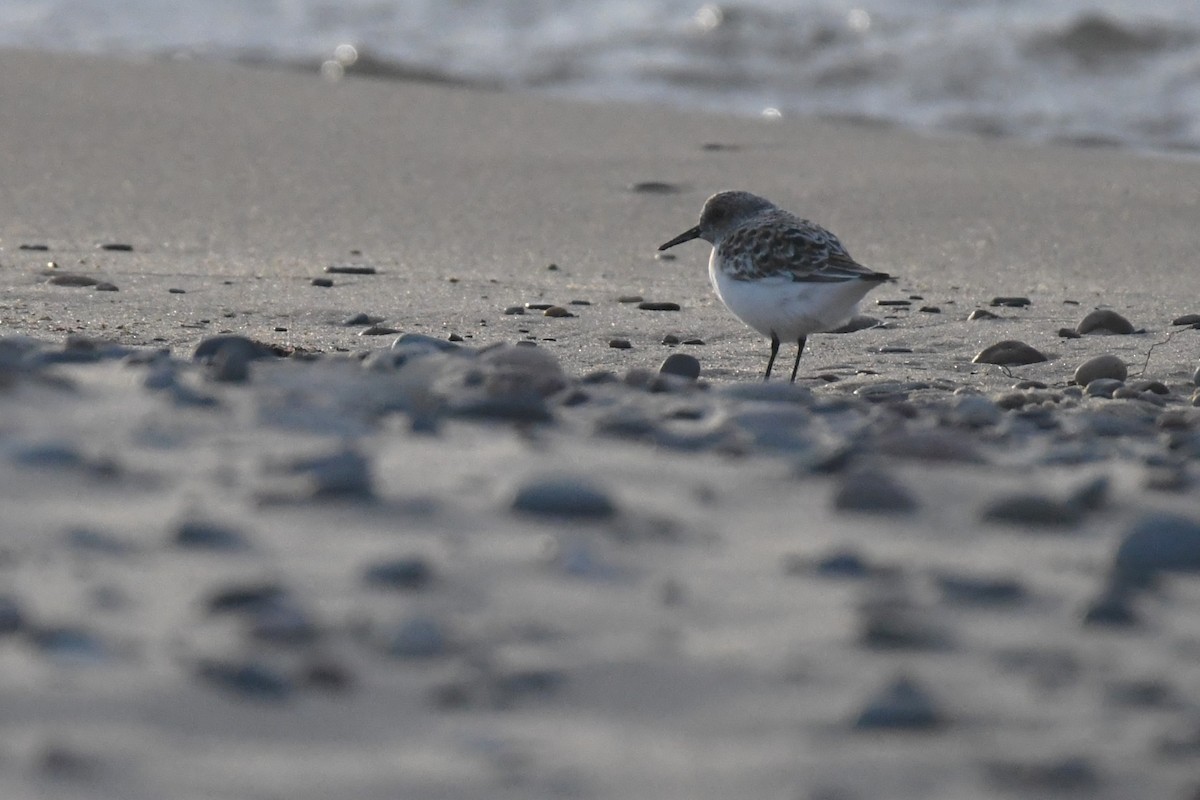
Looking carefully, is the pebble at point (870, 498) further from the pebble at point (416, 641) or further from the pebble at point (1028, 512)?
the pebble at point (416, 641)

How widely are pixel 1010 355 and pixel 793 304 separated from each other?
638 mm

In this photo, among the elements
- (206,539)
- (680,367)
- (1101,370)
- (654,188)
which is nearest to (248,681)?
(206,539)

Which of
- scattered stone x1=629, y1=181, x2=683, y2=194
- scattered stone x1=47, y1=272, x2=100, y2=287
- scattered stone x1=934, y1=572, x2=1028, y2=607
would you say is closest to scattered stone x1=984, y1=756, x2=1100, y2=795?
scattered stone x1=934, y1=572, x2=1028, y2=607

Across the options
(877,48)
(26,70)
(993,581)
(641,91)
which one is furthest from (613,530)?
(877,48)

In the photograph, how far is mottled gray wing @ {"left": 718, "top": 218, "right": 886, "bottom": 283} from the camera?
4422 mm

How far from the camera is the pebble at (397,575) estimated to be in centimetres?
231

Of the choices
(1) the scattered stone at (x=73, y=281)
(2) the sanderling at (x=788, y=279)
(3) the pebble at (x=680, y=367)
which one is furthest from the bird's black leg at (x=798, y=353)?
(1) the scattered stone at (x=73, y=281)

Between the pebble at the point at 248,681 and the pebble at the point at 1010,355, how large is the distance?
9.78 ft

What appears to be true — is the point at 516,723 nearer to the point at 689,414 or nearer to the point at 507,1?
the point at 689,414

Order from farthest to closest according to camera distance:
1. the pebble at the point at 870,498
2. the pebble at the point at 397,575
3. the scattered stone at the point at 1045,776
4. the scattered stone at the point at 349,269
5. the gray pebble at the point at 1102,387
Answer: the scattered stone at the point at 349,269 → the gray pebble at the point at 1102,387 → the pebble at the point at 870,498 → the pebble at the point at 397,575 → the scattered stone at the point at 1045,776

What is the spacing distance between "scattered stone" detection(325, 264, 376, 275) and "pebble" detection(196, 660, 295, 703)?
361 cm

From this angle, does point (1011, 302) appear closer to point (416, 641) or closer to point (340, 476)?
point (340, 476)

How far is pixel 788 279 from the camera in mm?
4449

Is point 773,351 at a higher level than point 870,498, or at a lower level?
→ higher
